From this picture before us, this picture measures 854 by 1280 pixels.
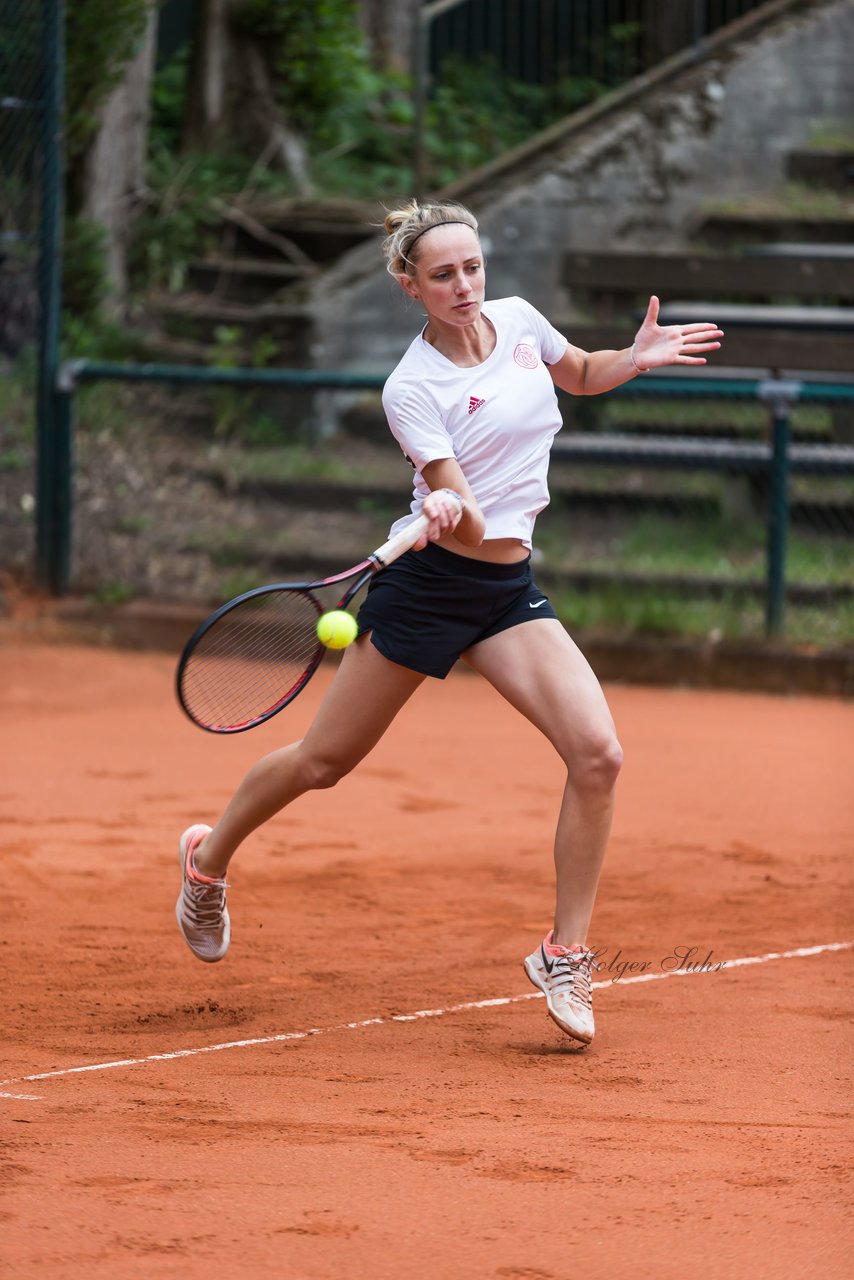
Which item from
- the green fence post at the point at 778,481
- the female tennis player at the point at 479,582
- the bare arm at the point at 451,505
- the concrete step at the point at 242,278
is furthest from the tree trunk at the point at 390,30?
the bare arm at the point at 451,505

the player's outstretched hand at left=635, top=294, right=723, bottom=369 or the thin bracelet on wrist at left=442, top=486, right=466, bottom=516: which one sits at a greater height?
the player's outstretched hand at left=635, top=294, right=723, bottom=369

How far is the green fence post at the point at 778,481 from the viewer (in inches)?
368

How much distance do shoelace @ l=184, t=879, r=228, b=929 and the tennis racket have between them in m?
0.43

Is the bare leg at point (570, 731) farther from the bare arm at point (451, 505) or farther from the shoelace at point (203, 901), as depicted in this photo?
the shoelace at point (203, 901)

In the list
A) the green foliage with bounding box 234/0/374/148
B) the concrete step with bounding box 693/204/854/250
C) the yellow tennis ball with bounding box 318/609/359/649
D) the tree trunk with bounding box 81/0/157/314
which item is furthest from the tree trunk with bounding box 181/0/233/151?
the yellow tennis ball with bounding box 318/609/359/649

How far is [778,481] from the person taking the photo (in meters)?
9.38

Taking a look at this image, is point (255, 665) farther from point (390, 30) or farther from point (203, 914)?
point (390, 30)

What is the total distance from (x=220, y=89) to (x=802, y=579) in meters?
7.47

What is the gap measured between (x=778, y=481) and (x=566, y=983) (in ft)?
18.1

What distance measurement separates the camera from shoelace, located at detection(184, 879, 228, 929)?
15.5 feet

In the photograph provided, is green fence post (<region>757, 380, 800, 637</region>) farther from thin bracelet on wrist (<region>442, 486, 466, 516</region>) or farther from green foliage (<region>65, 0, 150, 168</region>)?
thin bracelet on wrist (<region>442, 486, 466, 516</region>)

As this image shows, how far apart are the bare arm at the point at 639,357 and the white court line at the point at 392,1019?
1.61 metres

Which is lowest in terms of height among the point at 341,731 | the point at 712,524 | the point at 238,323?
the point at 712,524

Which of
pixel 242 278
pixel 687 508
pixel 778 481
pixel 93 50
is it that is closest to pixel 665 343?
pixel 778 481
